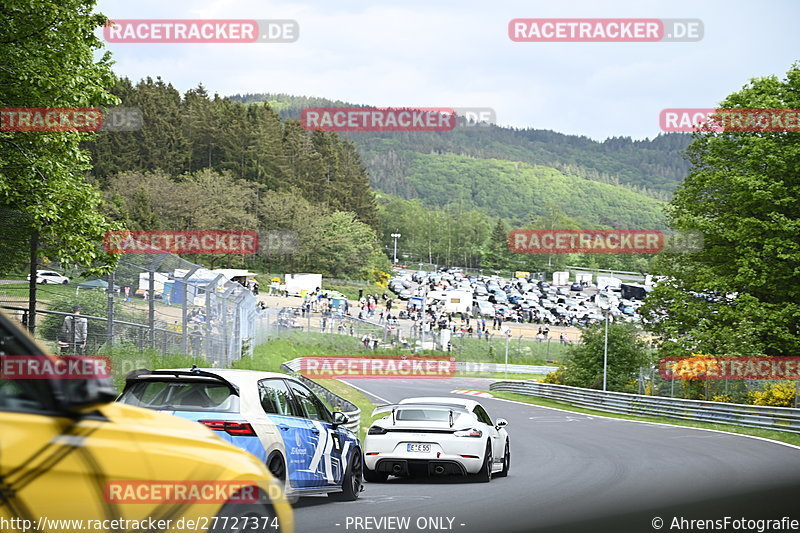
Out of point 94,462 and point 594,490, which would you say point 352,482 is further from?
point 94,462

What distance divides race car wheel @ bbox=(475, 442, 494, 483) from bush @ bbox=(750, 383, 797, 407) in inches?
843

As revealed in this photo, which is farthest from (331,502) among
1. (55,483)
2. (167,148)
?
(167,148)

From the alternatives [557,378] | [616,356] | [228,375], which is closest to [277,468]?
[228,375]

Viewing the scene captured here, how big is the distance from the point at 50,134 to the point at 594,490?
14.8 meters

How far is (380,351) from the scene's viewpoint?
63375mm

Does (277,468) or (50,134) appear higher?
(50,134)

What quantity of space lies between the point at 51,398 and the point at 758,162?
4131cm

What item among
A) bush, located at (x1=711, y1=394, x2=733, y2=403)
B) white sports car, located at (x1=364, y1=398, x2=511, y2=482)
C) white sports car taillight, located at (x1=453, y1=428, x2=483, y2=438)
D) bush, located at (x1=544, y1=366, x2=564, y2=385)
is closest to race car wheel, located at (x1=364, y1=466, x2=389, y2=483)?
white sports car, located at (x1=364, y1=398, x2=511, y2=482)

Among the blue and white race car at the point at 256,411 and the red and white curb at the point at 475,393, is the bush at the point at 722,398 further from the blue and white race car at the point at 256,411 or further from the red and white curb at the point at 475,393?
the blue and white race car at the point at 256,411

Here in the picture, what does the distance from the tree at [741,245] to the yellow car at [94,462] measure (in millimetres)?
36742

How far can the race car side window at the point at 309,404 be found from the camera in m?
10.4

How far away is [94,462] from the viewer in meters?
3.77

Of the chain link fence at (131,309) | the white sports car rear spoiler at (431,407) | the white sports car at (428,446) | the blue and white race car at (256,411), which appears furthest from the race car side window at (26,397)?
the chain link fence at (131,309)

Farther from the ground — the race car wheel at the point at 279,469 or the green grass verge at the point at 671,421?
the race car wheel at the point at 279,469
